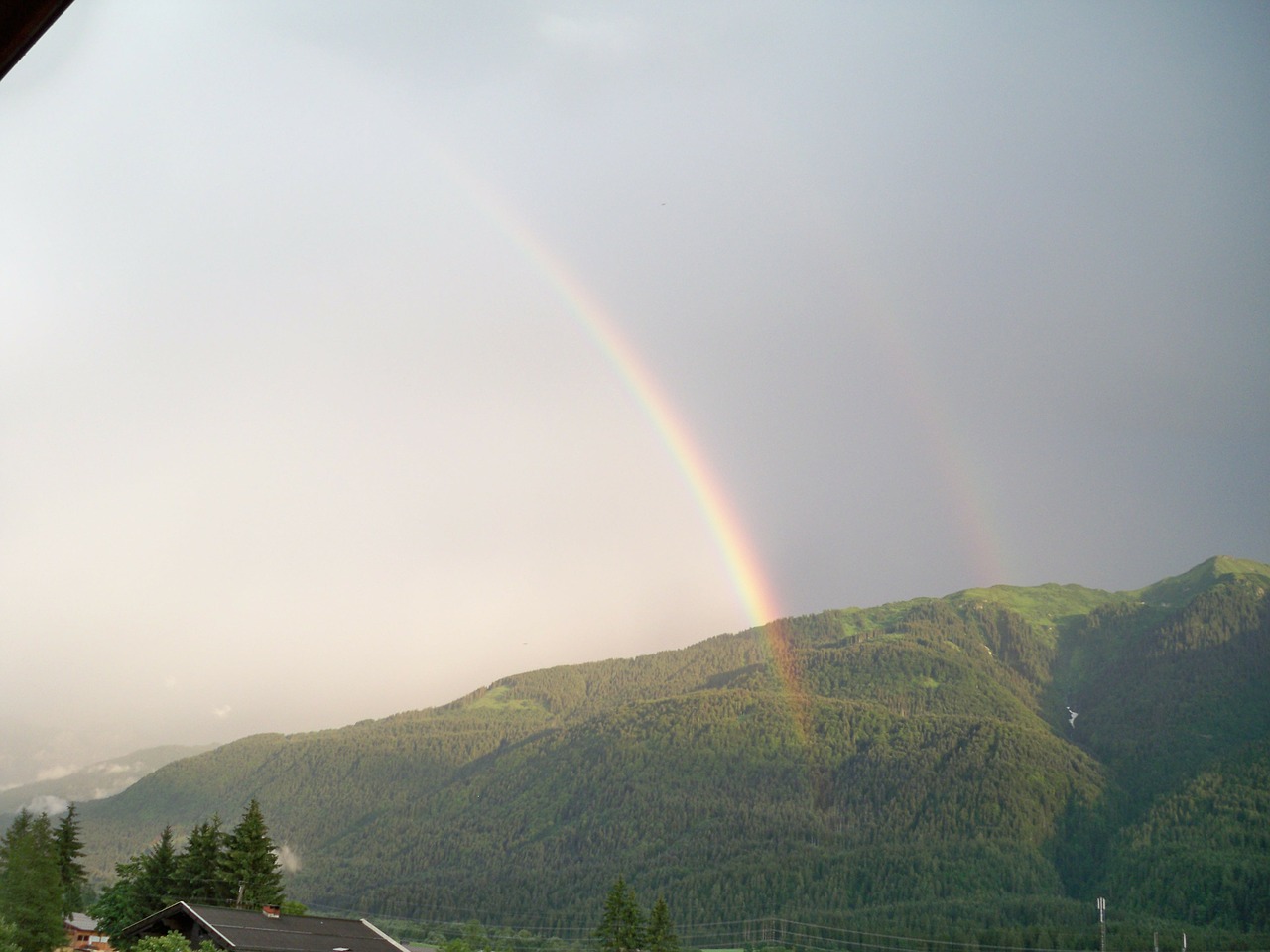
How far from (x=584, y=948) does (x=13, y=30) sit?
688 ft

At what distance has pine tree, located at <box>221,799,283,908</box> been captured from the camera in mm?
77250

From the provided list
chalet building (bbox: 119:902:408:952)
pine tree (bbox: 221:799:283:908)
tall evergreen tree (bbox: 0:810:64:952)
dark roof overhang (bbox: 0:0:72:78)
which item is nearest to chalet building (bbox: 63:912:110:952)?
pine tree (bbox: 221:799:283:908)

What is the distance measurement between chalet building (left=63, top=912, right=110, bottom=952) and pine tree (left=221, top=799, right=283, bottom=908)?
926cm

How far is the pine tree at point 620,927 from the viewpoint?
10025 centimetres

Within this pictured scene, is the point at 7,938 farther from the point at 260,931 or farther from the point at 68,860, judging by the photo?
the point at 68,860

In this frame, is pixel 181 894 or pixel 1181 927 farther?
pixel 1181 927

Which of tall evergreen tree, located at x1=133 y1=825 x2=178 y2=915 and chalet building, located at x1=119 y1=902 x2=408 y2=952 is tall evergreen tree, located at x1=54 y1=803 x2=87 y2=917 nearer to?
tall evergreen tree, located at x1=133 y1=825 x2=178 y2=915

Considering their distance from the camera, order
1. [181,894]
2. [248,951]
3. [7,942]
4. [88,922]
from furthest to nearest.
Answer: [88,922] < [181,894] < [7,942] < [248,951]

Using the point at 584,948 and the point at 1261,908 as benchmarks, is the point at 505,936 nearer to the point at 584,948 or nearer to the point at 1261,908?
the point at 584,948

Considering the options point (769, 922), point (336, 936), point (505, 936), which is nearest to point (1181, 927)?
point (769, 922)

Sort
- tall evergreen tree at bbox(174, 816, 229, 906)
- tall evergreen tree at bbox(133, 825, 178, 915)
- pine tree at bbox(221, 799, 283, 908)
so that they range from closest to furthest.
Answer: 1. tall evergreen tree at bbox(133, 825, 178, 915)
2. pine tree at bbox(221, 799, 283, 908)
3. tall evergreen tree at bbox(174, 816, 229, 906)

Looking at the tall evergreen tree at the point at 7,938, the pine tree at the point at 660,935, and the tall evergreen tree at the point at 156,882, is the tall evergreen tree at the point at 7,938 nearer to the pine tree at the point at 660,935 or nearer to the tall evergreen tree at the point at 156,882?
the tall evergreen tree at the point at 156,882

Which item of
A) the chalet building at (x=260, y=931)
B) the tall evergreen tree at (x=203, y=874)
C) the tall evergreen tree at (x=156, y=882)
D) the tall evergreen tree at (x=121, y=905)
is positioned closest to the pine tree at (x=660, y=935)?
→ the tall evergreen tree at (x=203, y=874)

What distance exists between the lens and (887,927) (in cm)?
19150
